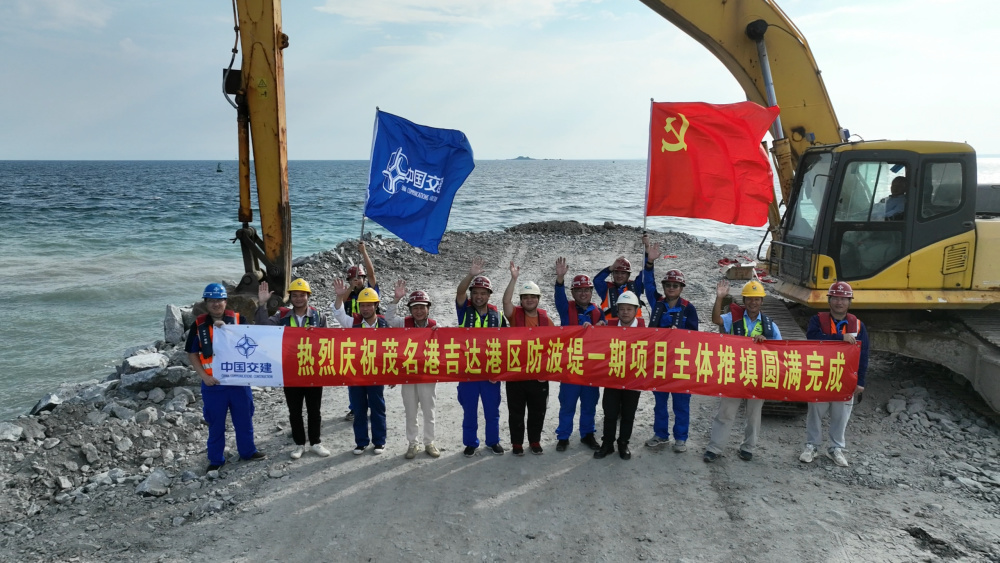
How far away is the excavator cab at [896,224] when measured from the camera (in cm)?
780

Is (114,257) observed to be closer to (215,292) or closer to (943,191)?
(215,292)

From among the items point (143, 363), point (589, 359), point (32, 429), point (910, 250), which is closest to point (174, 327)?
point (143, 363)

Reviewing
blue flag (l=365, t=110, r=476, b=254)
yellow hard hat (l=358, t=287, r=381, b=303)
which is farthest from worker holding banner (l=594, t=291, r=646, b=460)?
A: yellow hard hat (l=358, t=287, r=381, b=303)

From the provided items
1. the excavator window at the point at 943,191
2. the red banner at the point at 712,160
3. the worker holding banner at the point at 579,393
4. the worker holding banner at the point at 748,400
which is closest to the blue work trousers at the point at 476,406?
the worker holding banner at the point at 579,393

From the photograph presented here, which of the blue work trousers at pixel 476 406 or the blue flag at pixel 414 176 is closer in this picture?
the blue work trousers at pixel 476 406

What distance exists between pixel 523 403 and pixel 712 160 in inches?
140

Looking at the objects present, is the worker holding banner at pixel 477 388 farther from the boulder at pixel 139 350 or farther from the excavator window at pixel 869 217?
the boulder at pixel 139 350

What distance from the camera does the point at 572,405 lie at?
23.1 feet

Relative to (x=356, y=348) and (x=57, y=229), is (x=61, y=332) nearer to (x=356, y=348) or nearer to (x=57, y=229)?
(x=356, y=348)

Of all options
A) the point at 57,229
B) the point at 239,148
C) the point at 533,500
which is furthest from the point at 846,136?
the point at 57,229

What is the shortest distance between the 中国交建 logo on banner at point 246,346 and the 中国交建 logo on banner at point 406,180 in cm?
225

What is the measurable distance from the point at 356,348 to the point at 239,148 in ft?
10.4

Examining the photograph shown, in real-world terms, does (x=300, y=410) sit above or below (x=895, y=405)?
above

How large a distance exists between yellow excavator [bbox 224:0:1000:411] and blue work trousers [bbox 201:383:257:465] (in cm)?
206
